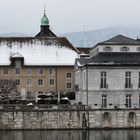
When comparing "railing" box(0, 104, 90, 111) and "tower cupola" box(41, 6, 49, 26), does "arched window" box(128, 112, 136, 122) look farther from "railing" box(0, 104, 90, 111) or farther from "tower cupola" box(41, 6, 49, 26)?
"tower cupola" box(41, 6, 49, 26)

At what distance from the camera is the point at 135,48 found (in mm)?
83812

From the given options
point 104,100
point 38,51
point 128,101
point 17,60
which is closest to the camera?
point 104,100

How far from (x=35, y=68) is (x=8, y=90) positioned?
992cm

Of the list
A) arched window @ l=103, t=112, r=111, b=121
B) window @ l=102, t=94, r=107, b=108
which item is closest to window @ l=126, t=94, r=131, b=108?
window @ l=102, t=94, r=107, b=108

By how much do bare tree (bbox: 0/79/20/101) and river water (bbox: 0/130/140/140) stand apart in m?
17.0

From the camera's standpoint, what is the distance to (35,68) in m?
105

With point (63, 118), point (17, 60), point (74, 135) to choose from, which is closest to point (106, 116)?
point (63, 118)

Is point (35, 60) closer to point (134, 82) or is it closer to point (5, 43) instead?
point (5, 43)

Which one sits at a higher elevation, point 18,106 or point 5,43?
point 5,43

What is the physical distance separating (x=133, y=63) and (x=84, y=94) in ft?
23.5

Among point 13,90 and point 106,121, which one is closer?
point 106,121

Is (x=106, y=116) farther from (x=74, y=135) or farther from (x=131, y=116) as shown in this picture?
(x=74, y=135)

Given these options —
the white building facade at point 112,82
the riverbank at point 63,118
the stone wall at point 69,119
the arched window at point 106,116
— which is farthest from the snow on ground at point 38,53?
the arched window at point 106,116

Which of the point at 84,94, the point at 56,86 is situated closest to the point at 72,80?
the point at 56,86
